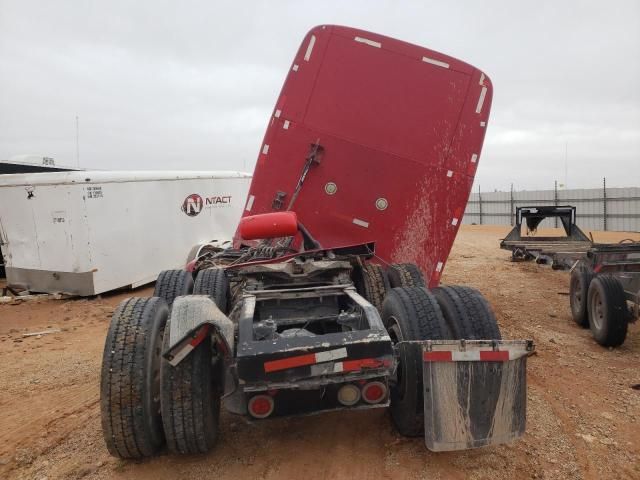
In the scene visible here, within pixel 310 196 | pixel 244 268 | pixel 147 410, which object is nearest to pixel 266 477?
pixel 147 410

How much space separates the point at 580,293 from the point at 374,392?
488cm

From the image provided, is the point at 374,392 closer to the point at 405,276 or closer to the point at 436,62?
the point at 405,276

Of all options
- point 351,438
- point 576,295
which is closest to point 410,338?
point 351,438

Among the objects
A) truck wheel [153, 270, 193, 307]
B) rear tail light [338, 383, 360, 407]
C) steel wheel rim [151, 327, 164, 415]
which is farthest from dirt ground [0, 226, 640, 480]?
truck wheel [153, 270, 193, 307]

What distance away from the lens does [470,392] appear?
2.96 metres

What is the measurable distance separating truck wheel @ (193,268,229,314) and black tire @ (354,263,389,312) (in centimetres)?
134

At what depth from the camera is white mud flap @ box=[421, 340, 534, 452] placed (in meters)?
2.93

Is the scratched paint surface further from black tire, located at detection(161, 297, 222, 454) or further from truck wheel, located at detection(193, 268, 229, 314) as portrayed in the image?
black tire, located at detection(161, 297, 222, 454)

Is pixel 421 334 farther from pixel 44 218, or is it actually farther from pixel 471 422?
pixel 44 218

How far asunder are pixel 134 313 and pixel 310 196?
281 centimetres

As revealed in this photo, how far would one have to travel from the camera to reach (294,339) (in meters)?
2.95

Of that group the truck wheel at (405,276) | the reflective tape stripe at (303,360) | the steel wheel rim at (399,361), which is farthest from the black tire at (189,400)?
the truck wheel at (405,276)

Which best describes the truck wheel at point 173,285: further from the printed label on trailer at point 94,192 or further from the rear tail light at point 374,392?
the printed label on trailer at point 94,192

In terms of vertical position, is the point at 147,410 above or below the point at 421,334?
below
